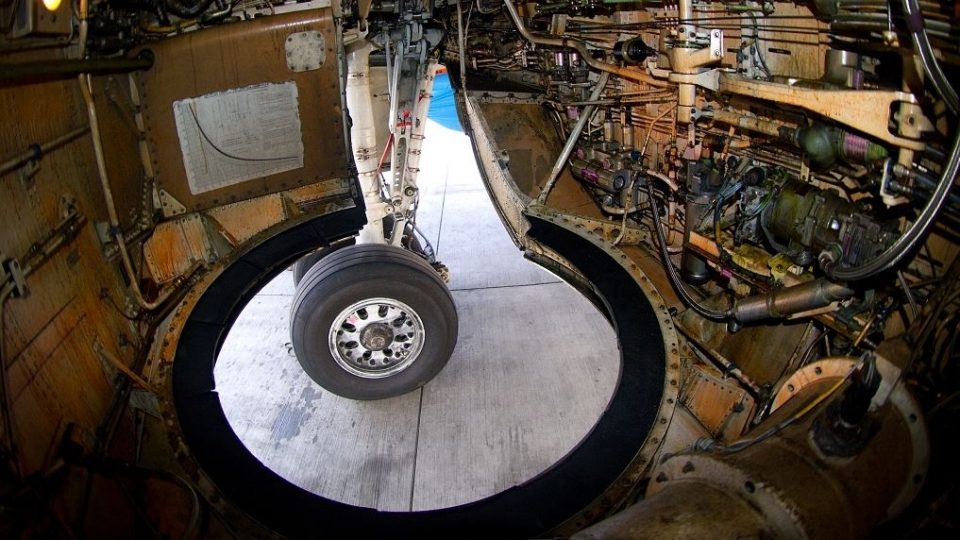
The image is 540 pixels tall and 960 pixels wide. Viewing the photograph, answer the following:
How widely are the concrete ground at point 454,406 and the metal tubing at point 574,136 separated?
176cm

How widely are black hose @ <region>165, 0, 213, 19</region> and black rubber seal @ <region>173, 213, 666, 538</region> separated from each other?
1742 mm

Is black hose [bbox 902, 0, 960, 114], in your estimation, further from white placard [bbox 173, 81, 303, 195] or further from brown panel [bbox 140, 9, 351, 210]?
white placard [bbox 173, 81, 303, 195]

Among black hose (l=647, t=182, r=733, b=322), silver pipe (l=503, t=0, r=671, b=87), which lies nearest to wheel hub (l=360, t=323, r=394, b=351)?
black hose (l=647, t=182, r=733, b=322)

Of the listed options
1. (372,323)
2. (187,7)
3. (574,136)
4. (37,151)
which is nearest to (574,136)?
(574,136)

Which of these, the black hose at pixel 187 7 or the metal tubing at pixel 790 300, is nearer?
the metal tubing at pixel 790 300

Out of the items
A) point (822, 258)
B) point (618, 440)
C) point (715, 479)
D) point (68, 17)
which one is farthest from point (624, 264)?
point (68, 17)

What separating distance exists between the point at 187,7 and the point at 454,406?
360cm

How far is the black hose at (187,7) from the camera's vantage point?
156 inches

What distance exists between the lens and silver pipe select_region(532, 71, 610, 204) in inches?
189

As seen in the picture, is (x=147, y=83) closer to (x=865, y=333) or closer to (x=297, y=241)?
(x=297, y=241)

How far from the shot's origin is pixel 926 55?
2.02m

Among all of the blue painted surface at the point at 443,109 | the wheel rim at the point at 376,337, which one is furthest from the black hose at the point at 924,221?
the blue painted surface at the point at 443,109

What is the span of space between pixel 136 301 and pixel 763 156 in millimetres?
3539

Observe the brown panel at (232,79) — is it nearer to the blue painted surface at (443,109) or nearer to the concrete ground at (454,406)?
the concrete ground at (454,406)
